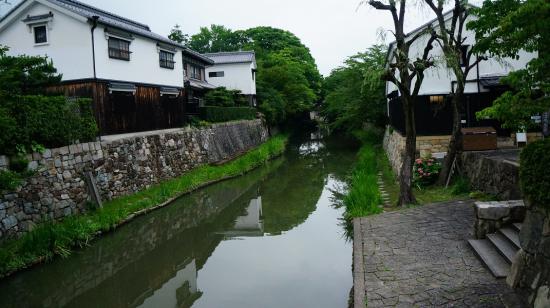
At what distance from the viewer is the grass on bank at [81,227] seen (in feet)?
31.5

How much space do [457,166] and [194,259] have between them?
348 inches

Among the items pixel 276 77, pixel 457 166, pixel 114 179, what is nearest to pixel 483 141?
pixel 457 166

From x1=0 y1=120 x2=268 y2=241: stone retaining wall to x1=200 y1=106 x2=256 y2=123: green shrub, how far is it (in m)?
2.11

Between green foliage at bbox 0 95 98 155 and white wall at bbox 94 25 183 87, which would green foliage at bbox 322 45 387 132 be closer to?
white wall at bbox 94 25 183 87

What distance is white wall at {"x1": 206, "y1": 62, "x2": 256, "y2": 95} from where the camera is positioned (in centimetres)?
3797

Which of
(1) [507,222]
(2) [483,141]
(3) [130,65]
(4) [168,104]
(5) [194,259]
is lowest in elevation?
(5) [194,259]

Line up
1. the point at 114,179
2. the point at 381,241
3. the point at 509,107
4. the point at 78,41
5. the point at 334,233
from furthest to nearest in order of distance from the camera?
the point at 78,41
the point at 114,179
the point at 334,233
the point at 381,241
the point at 509,107

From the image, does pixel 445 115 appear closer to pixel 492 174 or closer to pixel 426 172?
pixel 426 172

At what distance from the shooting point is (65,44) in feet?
55.4

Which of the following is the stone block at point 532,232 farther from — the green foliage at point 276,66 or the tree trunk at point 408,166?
the green foliage at point 276,66

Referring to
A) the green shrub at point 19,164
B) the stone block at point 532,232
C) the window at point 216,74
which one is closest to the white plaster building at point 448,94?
the stone block at point 532,232

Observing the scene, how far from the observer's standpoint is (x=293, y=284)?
8758mm

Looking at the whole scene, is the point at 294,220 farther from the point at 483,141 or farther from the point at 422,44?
the point at 422,44

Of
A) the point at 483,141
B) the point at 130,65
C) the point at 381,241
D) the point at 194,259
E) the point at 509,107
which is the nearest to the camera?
the point at 509,107
